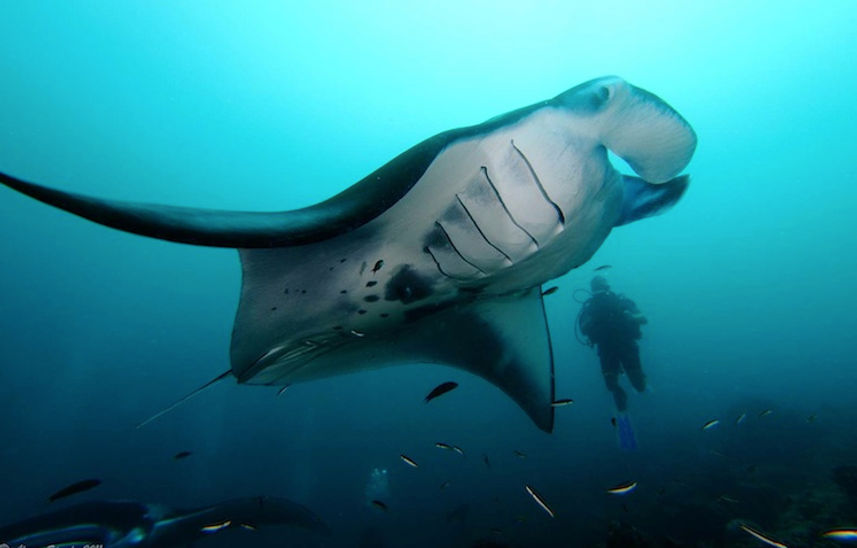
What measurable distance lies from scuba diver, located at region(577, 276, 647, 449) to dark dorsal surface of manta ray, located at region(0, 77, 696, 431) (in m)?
8.66

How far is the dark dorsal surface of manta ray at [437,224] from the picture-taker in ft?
4.11

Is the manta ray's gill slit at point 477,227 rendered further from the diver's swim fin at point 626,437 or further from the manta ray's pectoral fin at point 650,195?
the diver's swim fin at point 626,437

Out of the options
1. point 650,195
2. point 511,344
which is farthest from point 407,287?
point 650,195

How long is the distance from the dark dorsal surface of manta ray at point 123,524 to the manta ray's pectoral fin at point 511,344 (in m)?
3.93

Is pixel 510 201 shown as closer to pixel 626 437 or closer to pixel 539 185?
pixel 539 185

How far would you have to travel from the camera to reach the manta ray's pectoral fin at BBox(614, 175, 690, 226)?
7.57 ft

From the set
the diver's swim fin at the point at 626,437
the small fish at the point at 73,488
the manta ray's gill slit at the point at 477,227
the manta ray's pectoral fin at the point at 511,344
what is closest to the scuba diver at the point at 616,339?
the diver's swim fin at the point at 626,437

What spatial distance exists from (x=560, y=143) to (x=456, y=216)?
56 centimetres

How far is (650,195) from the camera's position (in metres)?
2.38

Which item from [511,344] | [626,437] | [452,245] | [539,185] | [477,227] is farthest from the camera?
[626,437]

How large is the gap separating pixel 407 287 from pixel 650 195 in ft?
5.27

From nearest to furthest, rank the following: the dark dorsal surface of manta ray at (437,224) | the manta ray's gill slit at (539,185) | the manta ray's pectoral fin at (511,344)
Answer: the dark dorsal surface of manta ray at (437,224) → the manta ray's gill slit at (539,185) → the manta ray's pectoral fin at (511,344)

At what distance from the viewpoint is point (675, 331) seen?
78.8m

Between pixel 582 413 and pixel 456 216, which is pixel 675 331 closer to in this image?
pixel 582 413
